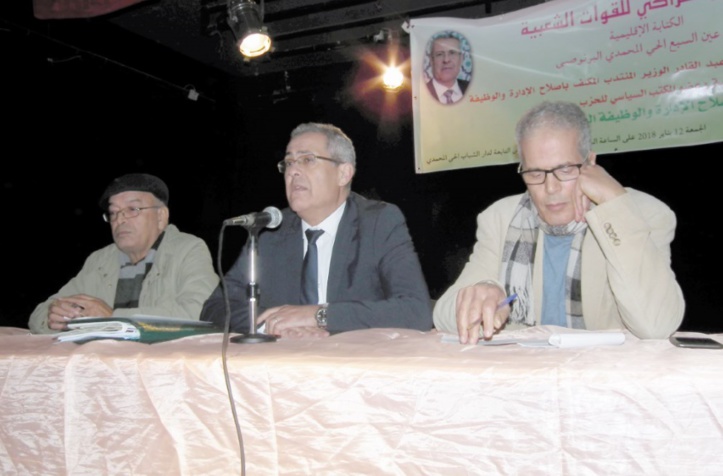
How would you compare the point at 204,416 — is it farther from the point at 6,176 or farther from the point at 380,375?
the point at 6,176

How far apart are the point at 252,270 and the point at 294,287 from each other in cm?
64

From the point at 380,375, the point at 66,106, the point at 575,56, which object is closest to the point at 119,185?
the point at 66,106

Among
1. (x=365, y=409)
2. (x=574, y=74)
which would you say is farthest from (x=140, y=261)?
(x=574, y=74)

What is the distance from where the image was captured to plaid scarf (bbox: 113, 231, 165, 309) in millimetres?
2764

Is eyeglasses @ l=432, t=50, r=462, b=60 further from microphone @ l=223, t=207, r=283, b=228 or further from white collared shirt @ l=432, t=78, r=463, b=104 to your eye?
microphone @ l=223, t=207, r=283, b=228

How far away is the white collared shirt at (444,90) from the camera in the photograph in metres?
3.96

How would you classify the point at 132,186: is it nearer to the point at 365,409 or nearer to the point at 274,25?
the point at 365,409

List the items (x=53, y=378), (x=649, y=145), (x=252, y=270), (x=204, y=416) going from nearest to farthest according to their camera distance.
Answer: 1. (x=204, y=416)
2. (x=53, y=378)
3. (x=252, y=270)
4. (x=649, y=145)

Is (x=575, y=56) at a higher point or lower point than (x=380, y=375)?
higher

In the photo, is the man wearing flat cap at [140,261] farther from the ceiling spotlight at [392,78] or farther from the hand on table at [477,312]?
the ceiling spotlight at [392,78]

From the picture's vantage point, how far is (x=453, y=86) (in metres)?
3.97

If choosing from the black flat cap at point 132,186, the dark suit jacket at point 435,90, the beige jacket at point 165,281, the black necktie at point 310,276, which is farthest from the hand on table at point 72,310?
the dark suit jacket at point 435,90

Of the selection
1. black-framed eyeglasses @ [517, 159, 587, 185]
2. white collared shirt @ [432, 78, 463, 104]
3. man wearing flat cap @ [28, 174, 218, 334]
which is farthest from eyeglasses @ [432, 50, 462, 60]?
black-framed eyeglasses @ [517, 159, 587, 185]

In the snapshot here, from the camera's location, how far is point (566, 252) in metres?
1.83
